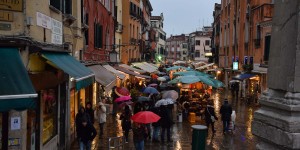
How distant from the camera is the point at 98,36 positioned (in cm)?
2492

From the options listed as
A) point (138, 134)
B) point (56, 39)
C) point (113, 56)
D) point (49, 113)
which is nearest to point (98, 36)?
point (113, 56)

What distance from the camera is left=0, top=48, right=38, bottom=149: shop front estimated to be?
24.3 ft

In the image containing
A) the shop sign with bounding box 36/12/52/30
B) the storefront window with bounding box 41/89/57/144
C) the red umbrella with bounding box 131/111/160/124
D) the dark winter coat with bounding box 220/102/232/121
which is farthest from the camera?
the dark winter coat with bounding box 220/102/232/121

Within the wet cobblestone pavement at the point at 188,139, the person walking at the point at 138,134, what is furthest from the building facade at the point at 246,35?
the person walking at the point at 138,134

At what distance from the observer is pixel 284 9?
543 cm

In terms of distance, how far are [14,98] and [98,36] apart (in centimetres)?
1777

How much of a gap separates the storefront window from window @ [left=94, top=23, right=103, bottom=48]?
10.9 m

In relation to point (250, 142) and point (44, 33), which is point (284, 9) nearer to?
point (44, 33)

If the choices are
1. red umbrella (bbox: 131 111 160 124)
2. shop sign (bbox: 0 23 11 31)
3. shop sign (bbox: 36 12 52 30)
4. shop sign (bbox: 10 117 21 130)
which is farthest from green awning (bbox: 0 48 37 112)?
red umbrella (bbox: 131 111 160 124)

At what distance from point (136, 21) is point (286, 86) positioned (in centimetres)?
4437

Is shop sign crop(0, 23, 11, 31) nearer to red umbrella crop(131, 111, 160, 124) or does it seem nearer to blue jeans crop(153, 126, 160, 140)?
red umbrella crop(131, 111, 160, 124)

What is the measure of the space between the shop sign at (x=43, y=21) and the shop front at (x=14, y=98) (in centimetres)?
170

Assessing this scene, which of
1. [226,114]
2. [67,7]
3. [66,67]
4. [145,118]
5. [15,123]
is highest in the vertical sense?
[67,7]

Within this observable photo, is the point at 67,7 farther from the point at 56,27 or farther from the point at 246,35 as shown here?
A: the point at 246,35
